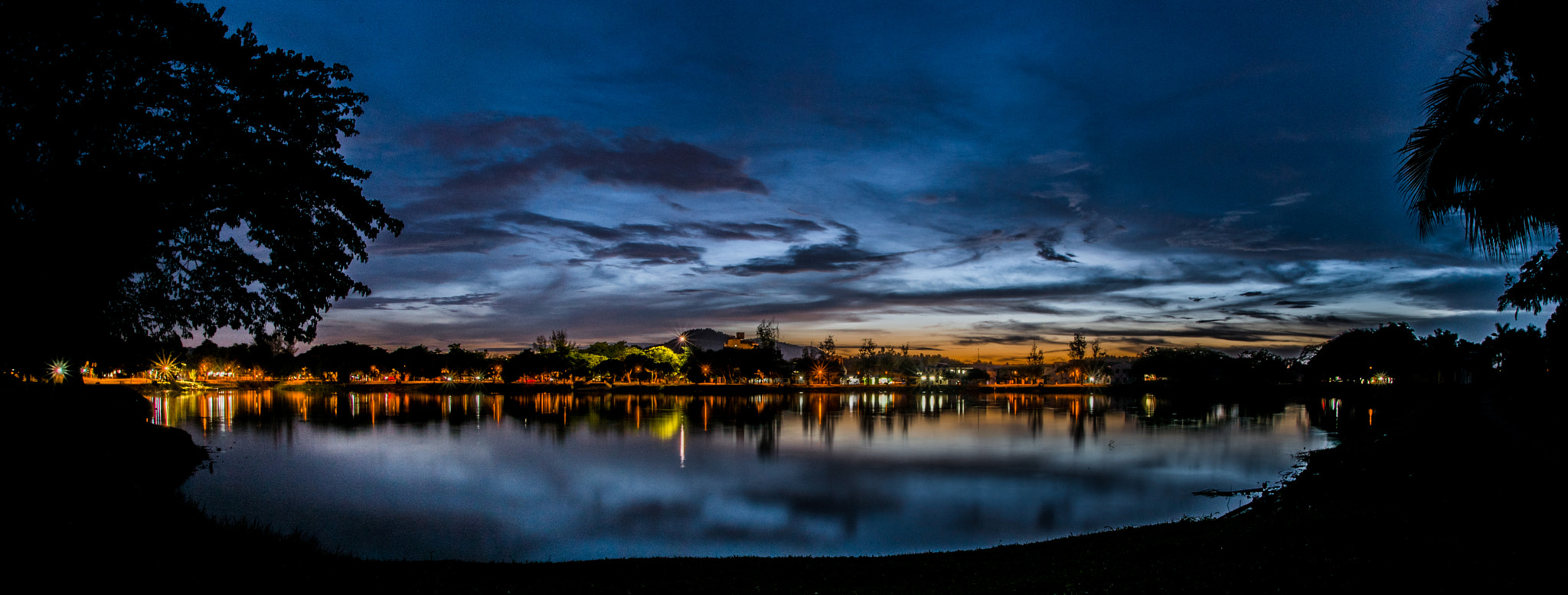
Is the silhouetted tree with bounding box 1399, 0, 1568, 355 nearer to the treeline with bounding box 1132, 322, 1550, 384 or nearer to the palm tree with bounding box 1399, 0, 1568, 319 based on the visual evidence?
the palm tree with bounding box 1399, 0, 1568, 319

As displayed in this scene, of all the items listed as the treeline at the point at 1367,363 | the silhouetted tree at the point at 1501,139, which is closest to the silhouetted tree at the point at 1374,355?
the treeline at the point at 1367,363

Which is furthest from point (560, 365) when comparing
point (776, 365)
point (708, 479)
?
point (708, 479)

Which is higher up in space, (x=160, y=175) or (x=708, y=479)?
(x=160, y=175)

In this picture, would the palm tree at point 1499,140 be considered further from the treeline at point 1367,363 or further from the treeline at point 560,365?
the treeline at point 560,365

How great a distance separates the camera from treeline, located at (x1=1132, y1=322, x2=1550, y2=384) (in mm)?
99812

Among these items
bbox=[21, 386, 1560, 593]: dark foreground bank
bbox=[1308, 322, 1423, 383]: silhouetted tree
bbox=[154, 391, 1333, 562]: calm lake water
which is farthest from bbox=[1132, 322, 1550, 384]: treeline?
bbox=[21, 386, 1560, 593]: dark foreground bank

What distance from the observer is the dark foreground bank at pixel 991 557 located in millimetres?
7250

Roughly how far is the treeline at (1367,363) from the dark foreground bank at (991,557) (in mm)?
66162

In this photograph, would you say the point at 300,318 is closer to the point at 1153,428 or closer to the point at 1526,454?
the point at 1526,454

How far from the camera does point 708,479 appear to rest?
29.7 meters

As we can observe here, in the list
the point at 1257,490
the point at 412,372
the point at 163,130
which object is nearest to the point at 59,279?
the point at 163,130

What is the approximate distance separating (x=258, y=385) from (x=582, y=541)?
14791 cm

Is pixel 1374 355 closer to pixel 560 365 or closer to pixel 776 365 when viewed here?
pixel 776 365

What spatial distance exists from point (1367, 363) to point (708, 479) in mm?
114485
